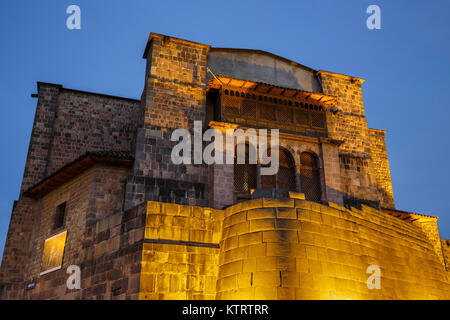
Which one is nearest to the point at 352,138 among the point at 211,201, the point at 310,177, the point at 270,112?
the point at 310,177

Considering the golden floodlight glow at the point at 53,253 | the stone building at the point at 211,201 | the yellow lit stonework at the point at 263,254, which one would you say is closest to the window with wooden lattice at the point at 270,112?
the stone building at the point at 211,201

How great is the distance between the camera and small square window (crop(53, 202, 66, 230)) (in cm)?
1687

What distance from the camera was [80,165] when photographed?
1639 centimetres

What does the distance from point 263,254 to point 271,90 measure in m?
9.62

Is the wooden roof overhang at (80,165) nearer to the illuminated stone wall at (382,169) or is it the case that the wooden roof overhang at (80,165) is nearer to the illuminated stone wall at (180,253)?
the illuminated stone wall at (180,253)

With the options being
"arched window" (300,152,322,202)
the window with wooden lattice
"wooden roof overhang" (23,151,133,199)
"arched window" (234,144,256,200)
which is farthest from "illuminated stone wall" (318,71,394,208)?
"wooden roof overhang" (23,151,133,199)

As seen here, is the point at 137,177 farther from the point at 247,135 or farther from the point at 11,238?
the point at 11,238

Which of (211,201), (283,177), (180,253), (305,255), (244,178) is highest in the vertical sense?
(283,177)

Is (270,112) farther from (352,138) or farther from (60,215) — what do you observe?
(60,215)

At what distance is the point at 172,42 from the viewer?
19.1 m

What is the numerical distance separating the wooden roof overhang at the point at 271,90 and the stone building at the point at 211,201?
0.22 ft

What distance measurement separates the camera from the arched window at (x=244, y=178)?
16.9 meters
